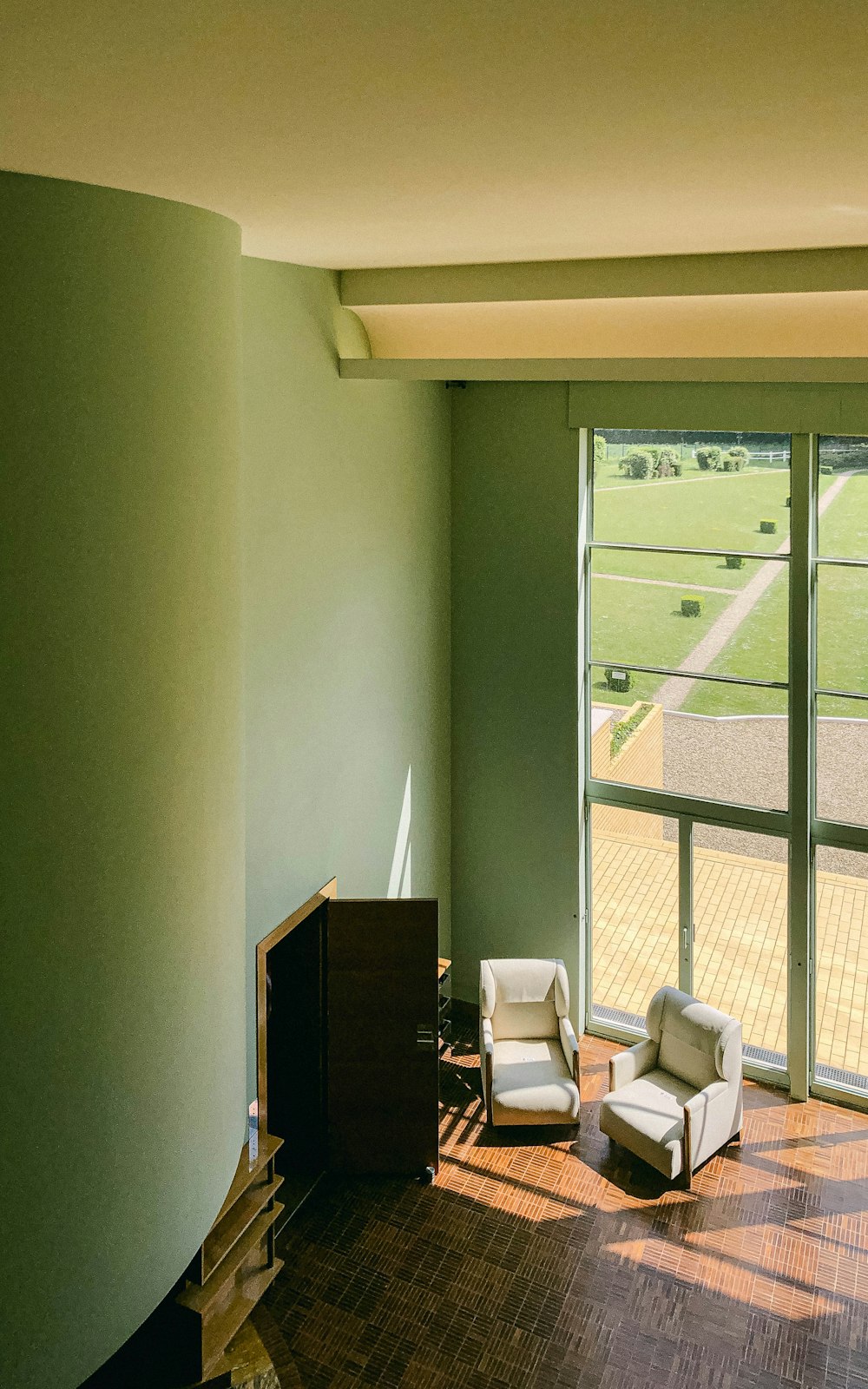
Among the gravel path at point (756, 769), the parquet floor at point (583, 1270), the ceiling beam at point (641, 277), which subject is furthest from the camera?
the gravel path at point (756, 769)

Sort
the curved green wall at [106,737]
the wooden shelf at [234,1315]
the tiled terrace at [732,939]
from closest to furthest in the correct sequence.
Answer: the curved green wall at [106,737]
the wooden shelf at [234,1315]
the tiled terrace at [732,939]

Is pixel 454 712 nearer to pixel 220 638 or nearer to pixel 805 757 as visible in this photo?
pixel 805 757

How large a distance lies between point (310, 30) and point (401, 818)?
23.0ft

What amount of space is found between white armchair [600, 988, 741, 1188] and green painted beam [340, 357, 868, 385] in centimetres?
461

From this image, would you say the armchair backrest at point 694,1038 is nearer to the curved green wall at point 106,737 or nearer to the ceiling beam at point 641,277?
the curved green wall at point 106,737

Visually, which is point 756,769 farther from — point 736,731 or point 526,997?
point 526,997

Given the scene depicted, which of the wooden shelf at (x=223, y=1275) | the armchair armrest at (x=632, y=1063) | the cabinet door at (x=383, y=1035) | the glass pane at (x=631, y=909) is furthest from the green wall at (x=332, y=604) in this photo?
the armchair armrest at (x=632, y=1063)

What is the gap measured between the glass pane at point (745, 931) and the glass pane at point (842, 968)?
27 cm

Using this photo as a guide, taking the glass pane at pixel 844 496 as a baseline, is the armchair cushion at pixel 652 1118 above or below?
below

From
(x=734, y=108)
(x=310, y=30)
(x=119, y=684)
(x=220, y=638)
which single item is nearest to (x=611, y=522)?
(x=220, y=638)

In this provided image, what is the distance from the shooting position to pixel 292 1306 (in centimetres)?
634

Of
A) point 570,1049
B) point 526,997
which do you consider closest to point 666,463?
point 526,997

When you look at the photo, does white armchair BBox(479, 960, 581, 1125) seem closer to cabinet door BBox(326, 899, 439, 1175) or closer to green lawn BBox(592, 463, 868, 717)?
cabinet door BBox(326, 899, 439, 1175)

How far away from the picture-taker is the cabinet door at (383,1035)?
714 centimetres
